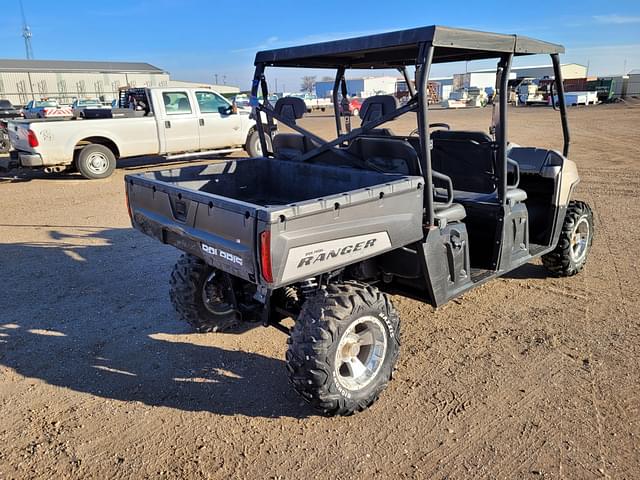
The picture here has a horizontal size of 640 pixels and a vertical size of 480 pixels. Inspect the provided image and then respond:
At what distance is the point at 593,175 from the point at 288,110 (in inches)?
331

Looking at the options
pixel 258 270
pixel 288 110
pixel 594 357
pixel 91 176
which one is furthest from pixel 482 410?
pixel 91 176

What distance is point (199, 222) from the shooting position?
10.2ft

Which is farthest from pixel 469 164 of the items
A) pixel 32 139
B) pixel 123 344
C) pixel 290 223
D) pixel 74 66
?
pixel 74 66

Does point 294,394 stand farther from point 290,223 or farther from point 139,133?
point 139,133

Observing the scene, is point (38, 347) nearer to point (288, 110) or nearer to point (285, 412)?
point (285, 412)

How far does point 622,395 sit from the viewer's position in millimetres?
3252

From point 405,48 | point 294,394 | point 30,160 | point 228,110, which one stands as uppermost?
point 405,48

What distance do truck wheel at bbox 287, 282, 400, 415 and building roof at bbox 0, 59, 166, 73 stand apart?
208 ft

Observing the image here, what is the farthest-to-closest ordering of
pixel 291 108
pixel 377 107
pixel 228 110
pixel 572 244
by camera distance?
pixel 228 110, pixel 572 244, pixel 291 108, pixel 377 107

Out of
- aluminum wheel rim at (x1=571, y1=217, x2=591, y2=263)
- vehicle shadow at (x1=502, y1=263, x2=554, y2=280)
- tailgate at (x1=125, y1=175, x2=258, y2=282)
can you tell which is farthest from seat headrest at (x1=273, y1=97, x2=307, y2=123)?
aluminum wheel rim at (x1=571, y1=217, x2=591, y2=263)

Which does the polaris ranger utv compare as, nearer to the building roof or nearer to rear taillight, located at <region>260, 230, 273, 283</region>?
rear taillight, located at <region>260, 230, 273, 283</region>

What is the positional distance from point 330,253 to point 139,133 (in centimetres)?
992

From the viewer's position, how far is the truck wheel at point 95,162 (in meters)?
11.1

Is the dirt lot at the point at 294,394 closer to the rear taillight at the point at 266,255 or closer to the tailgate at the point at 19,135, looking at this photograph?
the rear taillight at the point at 266,255
